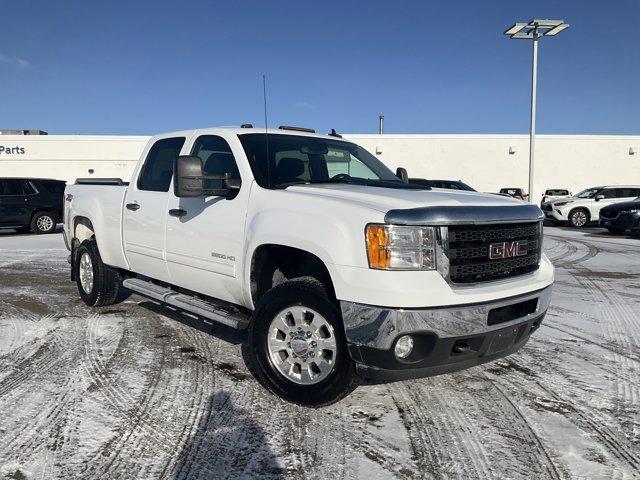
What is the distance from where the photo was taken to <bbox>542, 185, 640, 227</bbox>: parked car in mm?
19906

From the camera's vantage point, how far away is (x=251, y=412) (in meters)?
3.41

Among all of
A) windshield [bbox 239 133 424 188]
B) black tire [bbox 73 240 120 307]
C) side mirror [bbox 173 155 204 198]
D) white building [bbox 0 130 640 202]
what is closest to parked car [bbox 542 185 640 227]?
white building [bbox 0 130 640 202]

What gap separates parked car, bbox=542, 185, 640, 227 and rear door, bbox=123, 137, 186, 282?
18.0 m

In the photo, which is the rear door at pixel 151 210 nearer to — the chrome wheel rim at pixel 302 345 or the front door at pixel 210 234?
the front door at pixel 210 234

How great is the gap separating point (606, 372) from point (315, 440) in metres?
2.59

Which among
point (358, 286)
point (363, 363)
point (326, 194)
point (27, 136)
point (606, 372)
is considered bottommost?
point (606, 372)

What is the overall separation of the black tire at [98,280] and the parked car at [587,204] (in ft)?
58.6

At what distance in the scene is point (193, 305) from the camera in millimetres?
4387

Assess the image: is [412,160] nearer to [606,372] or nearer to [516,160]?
[516,160]

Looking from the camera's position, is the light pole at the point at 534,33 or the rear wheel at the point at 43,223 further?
the light pole at the point at 534,33

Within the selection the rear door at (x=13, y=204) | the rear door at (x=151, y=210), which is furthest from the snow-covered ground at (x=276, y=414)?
the rear door at (x=13, y=204)

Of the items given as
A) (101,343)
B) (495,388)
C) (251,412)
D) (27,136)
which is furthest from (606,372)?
(27,136)

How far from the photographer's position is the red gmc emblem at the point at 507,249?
3.36 meters

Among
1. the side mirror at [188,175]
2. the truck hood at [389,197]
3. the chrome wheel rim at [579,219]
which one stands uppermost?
the side mirror at [188,175]
